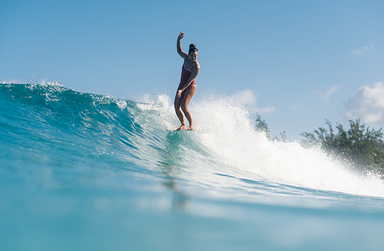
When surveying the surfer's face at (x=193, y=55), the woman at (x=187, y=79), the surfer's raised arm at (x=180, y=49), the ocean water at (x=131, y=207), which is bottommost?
the ocean water at (x=131, y=207)

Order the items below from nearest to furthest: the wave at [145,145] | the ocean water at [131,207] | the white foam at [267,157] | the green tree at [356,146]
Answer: the ocean water at [131,207] → the wave at [145,145] → the white foam at [267,157] → the green tree at [356,146]

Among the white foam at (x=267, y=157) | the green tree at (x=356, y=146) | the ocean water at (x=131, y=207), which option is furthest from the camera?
the green tree at (x=356, y=146)

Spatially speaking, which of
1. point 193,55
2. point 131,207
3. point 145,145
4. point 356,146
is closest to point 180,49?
point 193,55

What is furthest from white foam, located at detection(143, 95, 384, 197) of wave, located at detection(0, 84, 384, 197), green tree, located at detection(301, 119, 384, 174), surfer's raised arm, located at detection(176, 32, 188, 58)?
green tree, located at detection(301, 119, 384, 174)

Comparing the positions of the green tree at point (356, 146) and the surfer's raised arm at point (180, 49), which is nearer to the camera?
the surfer's raised arm at point (180, 49)

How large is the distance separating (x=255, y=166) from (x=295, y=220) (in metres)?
3.45

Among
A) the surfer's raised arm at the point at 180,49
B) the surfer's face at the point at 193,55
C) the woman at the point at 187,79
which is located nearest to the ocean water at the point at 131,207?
the woman at the point at 187,79

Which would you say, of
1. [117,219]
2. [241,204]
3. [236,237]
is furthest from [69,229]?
[241,204]

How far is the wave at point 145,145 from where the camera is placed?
2.73 meters

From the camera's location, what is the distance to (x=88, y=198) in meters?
1.51

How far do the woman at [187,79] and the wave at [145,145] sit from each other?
70 centimetres

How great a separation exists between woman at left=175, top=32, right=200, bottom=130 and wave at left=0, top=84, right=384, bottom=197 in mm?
697

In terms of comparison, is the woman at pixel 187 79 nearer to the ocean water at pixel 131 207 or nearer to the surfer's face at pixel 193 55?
the surfer's face at pixel 193 55

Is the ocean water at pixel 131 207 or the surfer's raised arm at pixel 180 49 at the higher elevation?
the surfer's raised arm at pixel 180 49
